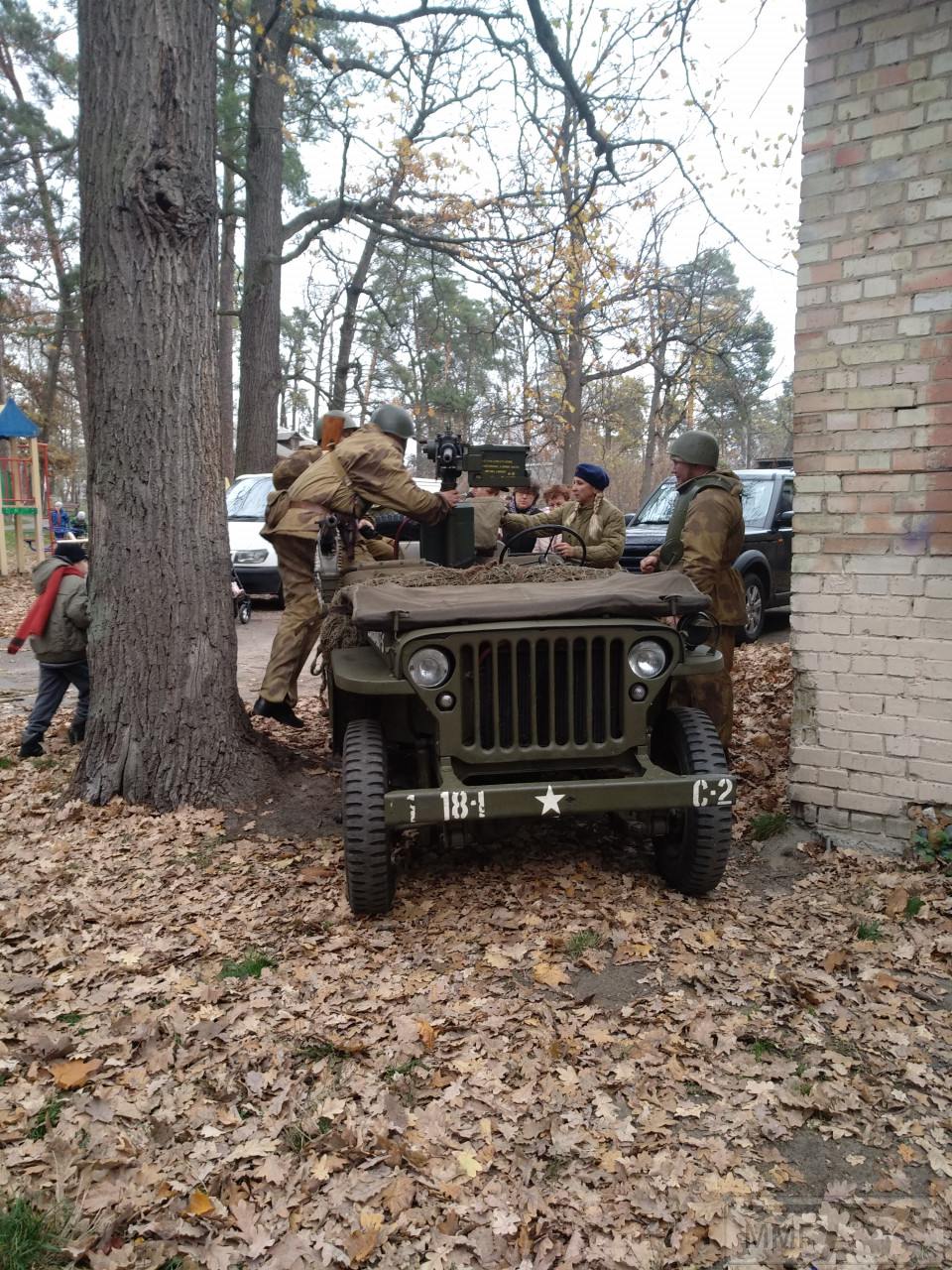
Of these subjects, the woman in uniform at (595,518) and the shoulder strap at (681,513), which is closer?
the shoulder strap at (681,513)

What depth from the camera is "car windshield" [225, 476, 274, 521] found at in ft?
42.7

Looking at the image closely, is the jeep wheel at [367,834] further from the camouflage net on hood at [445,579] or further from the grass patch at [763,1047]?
the grass patch at [763,1047]

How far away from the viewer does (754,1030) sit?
10.1 feet

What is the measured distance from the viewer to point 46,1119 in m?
2.68

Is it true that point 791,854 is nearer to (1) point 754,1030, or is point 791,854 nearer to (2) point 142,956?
(1) point 754,1030

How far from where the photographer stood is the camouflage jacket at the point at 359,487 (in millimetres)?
5613

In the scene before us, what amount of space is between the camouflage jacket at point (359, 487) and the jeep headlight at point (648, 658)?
197 cm

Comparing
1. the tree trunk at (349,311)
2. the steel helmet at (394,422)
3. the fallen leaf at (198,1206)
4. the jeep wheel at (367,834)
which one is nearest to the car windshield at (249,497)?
the tree trunk at (349,311)

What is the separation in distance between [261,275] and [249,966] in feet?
39.2

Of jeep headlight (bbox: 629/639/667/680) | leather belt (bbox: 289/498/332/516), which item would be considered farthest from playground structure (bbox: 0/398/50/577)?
jeep headlight (bbox: 629/639/667/680)

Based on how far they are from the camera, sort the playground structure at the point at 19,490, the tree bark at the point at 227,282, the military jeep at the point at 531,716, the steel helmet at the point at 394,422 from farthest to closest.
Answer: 1. the tree bark at the point at 227,282
2. the playground structure at the point at 19,490
3. the steel helmet at the point at 394,422
4. the military jeep at the point at 531,716

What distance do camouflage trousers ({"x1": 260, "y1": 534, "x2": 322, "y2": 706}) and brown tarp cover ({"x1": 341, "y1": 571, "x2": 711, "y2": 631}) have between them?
2.38 metres

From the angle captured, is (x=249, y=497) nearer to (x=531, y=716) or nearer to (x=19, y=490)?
(x=19, y=490)

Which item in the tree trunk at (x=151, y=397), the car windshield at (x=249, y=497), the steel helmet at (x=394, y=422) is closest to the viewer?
the tree trunk at (x=151, y=397)
